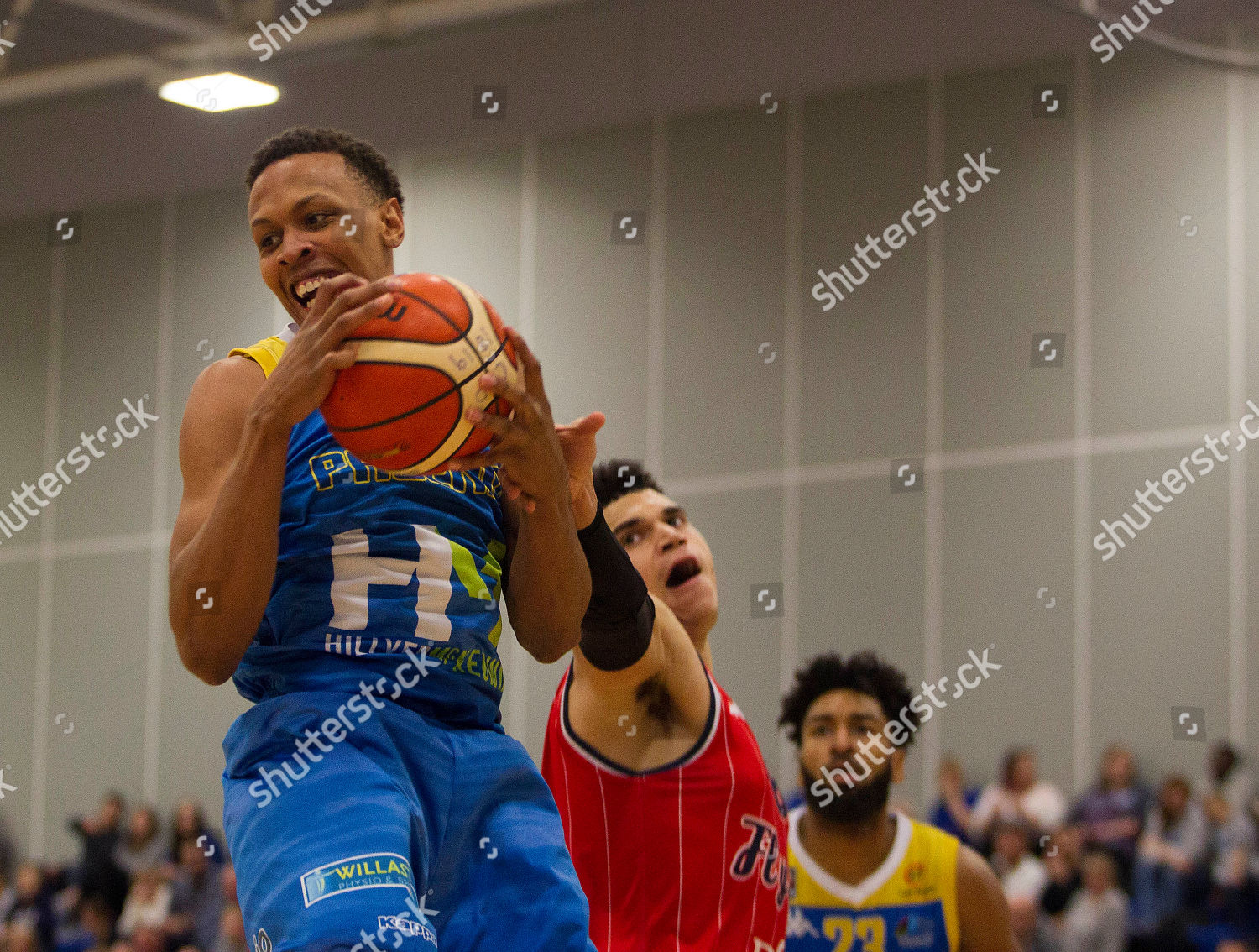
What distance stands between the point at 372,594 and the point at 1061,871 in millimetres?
7475

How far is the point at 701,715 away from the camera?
3.89 m

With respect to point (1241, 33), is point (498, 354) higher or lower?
lower

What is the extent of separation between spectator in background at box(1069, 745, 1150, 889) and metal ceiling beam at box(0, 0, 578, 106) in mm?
7398

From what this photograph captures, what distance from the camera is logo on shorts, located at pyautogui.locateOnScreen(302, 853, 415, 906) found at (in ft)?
7.00

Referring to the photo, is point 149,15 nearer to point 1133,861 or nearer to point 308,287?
point 1133,861

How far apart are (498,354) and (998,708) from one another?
30.5 feet

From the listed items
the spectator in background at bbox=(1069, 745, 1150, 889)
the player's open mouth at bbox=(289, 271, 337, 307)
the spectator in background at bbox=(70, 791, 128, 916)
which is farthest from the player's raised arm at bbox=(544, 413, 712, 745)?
the spectator in background at bbox=(70, 791, 128, 916)

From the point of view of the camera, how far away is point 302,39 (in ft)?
42.0

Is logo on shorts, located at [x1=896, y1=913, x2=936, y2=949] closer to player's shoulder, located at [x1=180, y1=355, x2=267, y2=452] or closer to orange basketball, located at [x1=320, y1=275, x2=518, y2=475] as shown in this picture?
orange basketball, located at [x1=320, y1=275, x2=518, y2=475]

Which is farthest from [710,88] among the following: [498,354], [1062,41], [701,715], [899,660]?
[498,354]

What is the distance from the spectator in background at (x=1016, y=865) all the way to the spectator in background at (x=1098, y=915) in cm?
24

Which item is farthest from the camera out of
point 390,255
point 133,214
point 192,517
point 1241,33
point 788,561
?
point 133,214

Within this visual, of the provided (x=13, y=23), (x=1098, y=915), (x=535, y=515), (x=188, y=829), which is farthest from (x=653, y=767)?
(x=13, y=23)

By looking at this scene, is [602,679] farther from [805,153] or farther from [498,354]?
[805,153]
